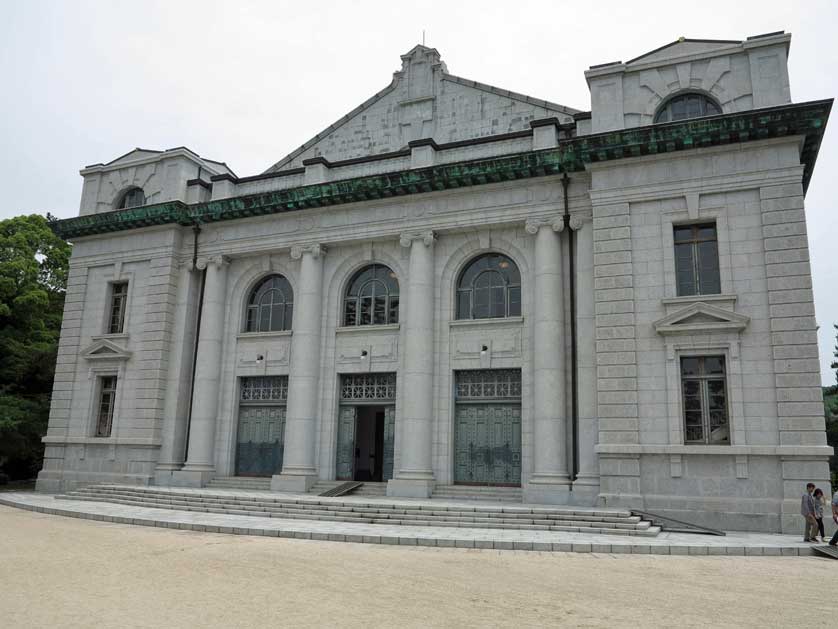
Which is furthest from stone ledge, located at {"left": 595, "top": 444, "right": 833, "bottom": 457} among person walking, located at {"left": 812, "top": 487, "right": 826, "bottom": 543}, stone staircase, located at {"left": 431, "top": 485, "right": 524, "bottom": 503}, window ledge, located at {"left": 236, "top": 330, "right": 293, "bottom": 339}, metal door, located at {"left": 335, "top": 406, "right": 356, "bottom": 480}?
window ledge, located at {"left": 236, "top": 330, "right": 293, "bottom": 339}

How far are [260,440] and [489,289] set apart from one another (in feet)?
31.8

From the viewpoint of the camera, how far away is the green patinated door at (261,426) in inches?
923

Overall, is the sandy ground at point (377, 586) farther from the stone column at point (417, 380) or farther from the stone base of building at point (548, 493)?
the stone column at point (417, 380)

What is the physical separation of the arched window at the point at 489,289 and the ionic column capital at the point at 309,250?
505cm

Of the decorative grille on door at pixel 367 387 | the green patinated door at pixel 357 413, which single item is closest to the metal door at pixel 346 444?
the green patinated door at pixel 357 413

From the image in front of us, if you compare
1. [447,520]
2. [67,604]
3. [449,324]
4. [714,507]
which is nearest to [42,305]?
[449,324]

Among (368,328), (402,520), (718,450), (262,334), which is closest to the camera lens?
(718,450)

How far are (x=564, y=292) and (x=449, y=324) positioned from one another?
3.82 metres

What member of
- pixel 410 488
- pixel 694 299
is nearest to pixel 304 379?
pixel 410 488

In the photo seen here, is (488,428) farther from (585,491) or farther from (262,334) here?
(262,334)

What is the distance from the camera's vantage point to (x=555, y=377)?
19.2 metres

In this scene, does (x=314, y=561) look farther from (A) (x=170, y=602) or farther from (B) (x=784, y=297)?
(B) (x=784, y=297)

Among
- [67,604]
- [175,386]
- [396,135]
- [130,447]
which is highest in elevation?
[396,135]

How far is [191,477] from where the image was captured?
22.9m
